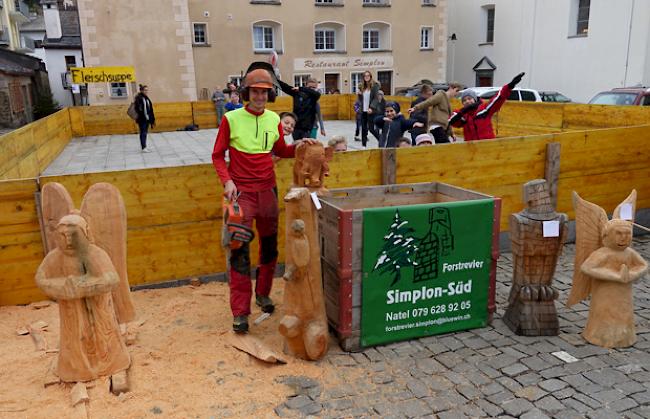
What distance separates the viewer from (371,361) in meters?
4.54

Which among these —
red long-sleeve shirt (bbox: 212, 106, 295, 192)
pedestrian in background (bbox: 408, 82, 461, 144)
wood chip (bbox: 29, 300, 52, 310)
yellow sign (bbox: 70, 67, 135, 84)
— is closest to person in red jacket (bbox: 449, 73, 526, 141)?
pedestrian in background (bbox: 408, 82, 461, 144)

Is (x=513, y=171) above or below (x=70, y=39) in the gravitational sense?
below

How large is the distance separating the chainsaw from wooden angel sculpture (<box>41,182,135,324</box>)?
32.4 inches

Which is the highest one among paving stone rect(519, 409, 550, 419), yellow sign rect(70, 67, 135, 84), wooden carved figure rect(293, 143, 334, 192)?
yellow sign rect(70, 67, 135, 84)

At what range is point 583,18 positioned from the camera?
26891 millimetres

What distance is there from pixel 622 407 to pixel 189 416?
299cm

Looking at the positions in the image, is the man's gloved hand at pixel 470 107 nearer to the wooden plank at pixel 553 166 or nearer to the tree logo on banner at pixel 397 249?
the wooden plank at pixel 553 166

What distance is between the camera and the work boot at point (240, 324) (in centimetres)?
485

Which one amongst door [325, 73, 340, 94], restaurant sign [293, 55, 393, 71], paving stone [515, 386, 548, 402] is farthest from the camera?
door [325, 73, 340, 94]

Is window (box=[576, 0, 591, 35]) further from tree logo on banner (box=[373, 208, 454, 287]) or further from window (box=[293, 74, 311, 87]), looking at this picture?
tree logo on banner (box=[373, 208, 454, 287])

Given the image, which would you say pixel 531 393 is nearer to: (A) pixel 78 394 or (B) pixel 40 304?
(A) pixel 78 394

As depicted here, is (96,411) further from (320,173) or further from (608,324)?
(608,324)

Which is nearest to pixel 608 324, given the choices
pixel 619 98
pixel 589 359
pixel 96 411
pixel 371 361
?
pixel 589 359

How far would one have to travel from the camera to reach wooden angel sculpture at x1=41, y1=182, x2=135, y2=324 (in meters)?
4.14
